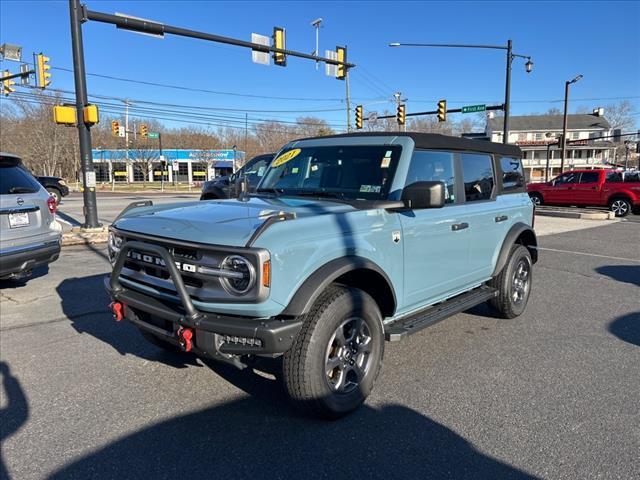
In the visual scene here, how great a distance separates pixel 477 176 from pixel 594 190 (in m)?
17.6

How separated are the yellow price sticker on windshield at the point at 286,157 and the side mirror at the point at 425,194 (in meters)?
1.53

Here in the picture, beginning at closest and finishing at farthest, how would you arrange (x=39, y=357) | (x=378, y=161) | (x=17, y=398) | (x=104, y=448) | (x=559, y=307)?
(x=104, y=448) → (x=17, y=398) → (x=378, y=161) → (x=39, y=357) → (x=559, y=307)

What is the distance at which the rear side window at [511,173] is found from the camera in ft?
17.3

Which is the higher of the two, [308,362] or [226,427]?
[308,362]

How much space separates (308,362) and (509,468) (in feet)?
4.18

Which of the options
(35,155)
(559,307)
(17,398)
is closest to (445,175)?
(559,307)

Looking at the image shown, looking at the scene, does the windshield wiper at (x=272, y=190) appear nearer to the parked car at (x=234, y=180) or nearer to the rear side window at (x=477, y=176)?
the rear side window at (x=477, y=176)

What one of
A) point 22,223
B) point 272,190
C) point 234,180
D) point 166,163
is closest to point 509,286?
point 272,190

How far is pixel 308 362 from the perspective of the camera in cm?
282

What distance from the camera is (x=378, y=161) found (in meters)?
3.88

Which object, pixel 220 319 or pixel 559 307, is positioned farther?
pixel 559 307

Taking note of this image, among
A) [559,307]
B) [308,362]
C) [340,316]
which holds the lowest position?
[559,307]

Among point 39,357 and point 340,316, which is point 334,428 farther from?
point 39,357

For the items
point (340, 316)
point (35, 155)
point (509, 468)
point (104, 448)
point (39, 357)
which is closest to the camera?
point (509, 468)
